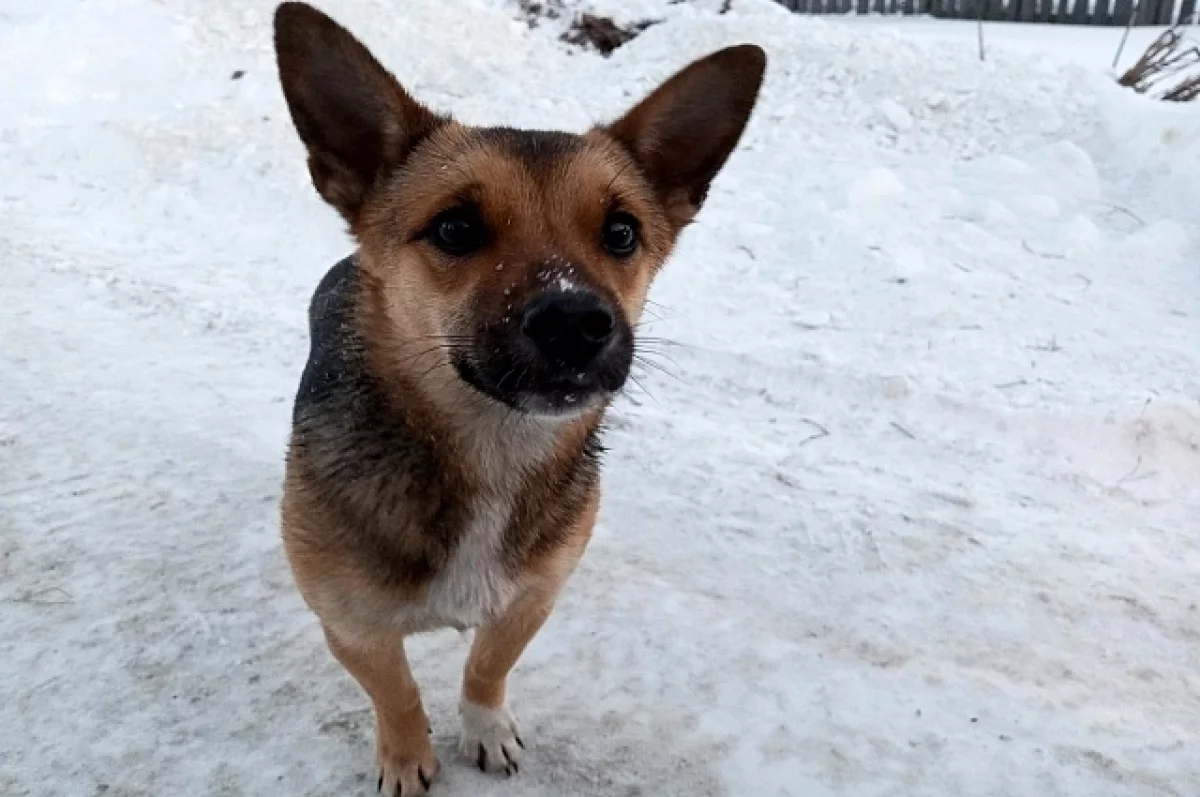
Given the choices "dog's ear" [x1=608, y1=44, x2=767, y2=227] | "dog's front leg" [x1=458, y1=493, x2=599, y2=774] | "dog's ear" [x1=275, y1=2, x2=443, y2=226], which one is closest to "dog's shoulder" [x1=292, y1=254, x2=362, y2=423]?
"dog's ear" [x1=275, y1=2, x2=443, y2=226]

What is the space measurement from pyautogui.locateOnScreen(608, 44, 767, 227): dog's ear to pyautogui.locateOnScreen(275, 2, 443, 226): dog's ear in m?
0.63

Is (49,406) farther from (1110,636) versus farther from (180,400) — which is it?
(1110,636)

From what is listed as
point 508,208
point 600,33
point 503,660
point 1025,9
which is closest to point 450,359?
point 508,208

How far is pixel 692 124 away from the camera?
3061 mm

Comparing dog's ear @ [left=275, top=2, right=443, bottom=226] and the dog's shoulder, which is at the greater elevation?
dog's ear @ [left=275, top=2, right=443, bottom=226]

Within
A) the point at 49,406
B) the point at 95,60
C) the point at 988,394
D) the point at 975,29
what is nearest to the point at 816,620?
the point at 988,394

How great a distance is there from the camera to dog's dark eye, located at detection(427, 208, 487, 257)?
8.62ft

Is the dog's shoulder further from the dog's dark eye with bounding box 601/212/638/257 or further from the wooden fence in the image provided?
the wooden fence

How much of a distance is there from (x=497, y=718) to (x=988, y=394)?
309 cm

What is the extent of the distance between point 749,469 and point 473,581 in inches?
80.3

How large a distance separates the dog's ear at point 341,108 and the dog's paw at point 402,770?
1.54m

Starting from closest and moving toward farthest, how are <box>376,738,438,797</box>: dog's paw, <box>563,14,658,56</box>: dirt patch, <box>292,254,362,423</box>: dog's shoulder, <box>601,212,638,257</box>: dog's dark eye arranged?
<box>601,212,638,257</box>: dog's dark eye, <box>292,254,362,423</box>: dog's shoulder, <box>376,738,438,797</box>: dog's paw, <box>563,14,658,56</box>: dirt patch

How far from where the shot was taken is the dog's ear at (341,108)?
2672 mm

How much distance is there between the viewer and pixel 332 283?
362 cm
